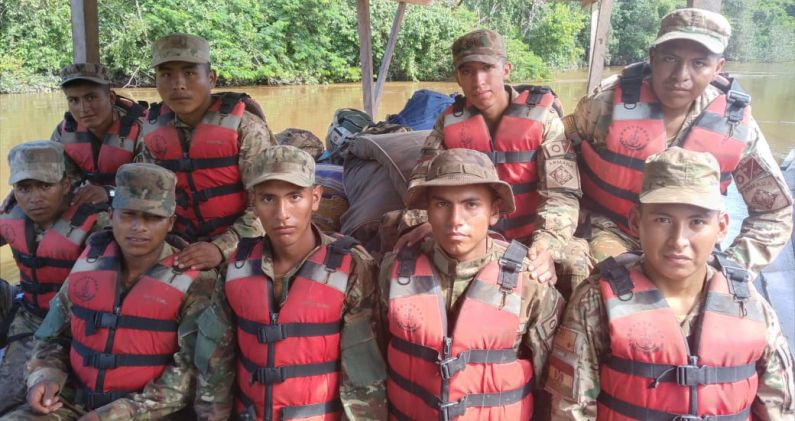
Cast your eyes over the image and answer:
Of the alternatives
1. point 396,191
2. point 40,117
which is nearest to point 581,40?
point 40,117

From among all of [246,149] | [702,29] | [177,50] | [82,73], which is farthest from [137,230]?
[702,29]

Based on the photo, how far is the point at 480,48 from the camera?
9.73 ft

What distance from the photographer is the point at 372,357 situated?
94.7 inches

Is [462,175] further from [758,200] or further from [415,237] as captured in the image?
[758,200]

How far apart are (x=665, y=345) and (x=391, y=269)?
1041mm

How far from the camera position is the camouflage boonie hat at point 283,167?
7.87 ft

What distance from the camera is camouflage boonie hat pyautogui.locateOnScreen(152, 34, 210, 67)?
123 inches

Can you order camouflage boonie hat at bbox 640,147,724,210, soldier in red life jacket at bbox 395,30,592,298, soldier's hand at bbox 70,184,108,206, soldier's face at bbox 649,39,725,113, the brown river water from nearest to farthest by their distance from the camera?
camouflage boonie hat at bbox 640,147,724,210 → soldier's face at bbox 649,39,725,113 → soldier in red life jacket at bbox 395,30,592,298 → soldier's hand at bbox 70,184,108,206 → the brown river water

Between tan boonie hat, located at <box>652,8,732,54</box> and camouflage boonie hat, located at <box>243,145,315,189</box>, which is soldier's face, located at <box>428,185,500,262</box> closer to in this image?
camouflage boonie hat, located at <box>243,145,315,189</box>

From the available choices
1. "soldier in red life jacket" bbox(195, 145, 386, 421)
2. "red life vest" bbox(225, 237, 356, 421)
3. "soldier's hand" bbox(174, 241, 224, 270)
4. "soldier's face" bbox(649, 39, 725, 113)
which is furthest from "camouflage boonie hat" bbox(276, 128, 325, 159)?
"soldier's face" bbox(649, 39, 725, 113)

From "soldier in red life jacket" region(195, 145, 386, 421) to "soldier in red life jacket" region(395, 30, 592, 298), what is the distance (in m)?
0.71

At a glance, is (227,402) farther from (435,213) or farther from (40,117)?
(40,117)

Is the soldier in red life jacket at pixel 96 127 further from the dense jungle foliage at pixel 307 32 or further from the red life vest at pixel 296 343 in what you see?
the dense jungle foliage at pixel 307 32

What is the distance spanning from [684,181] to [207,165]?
2.36 m
